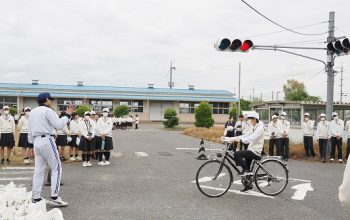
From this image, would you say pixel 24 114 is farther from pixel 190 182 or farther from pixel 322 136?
pixel 322 136

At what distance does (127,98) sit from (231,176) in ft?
158

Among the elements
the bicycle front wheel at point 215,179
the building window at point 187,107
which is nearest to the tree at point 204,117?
the building window at point 187,107

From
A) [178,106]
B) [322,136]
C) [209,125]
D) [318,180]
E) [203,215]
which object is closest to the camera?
[203,215]

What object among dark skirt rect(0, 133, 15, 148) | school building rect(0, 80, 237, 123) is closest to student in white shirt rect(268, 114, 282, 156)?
dark skirt rect(0, 133, 15, 148)

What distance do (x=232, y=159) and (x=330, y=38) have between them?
9846 mm

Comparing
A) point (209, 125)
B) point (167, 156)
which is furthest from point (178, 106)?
point (167, 156)

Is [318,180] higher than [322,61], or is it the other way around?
[322,61]

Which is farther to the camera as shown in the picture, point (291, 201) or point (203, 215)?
point (291, 201)

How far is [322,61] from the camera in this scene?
16.3 metres

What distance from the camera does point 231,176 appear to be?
878 cm

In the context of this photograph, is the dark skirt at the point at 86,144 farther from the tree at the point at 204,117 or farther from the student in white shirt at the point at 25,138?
the tree at the point at 204,117

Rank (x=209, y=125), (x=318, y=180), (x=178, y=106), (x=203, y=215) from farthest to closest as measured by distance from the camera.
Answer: (x=178, y=106) → (x=209, y=125) → (x=318, y=180) → (x=203, y=215)

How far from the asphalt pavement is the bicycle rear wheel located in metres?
0.23

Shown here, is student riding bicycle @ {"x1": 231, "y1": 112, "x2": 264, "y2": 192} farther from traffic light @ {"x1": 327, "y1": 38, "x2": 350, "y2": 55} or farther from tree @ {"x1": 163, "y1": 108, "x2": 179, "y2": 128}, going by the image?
tree @ {"x1": 163, "y1": 108, "x2": 179, "y2": 128}
